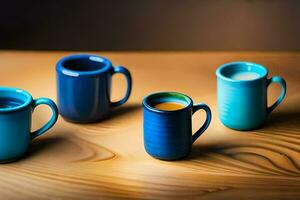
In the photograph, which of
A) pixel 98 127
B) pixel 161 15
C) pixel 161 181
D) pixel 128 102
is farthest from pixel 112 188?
pixel 161 15

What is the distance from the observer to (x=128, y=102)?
47.8 inches

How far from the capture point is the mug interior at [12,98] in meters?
1.03

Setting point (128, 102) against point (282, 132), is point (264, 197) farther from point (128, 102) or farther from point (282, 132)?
point (128, 102)

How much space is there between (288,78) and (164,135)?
416 mm

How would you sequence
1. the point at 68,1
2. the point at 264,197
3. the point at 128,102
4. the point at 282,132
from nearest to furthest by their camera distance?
the point at 264,197
the point at 282,132
the point at 128,102
the point at 68,1

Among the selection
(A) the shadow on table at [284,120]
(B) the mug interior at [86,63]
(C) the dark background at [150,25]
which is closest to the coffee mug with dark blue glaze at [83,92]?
(B) the mug interior at [86,63]

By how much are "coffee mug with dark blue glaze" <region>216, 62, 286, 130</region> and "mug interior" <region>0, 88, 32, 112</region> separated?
0.33 meters

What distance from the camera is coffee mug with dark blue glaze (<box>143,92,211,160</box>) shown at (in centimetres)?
97

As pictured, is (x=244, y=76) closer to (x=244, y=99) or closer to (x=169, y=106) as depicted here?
(x=244, y=99)

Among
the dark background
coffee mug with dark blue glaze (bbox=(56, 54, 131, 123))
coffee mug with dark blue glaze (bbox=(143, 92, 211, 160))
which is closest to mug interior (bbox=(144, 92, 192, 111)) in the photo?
coffee mug with dark blue glaze (bbox=(143, 92, 211, 160))

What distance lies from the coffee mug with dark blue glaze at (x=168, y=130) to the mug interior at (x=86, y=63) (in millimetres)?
180

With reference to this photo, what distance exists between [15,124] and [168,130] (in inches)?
9.2

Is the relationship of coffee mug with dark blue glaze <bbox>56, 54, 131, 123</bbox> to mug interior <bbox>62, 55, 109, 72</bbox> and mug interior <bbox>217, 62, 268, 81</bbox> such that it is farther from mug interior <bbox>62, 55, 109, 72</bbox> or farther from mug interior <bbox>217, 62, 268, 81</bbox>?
mug interior <bbox>217, 62, 268, 81</bbox>

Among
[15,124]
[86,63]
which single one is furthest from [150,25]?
[15,124]
